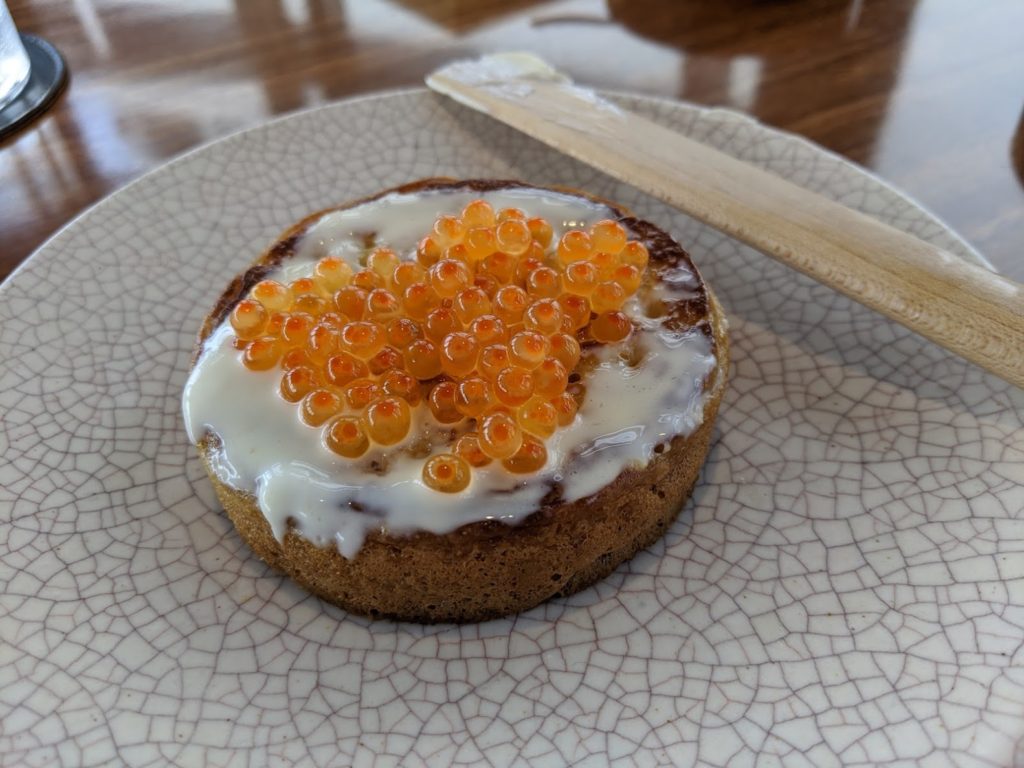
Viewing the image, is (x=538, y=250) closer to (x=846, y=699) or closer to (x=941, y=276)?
(x=941, y=276)

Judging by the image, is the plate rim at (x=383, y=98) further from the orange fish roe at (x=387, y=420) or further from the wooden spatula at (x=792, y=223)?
the orange fish roe at (x=387, y=420)

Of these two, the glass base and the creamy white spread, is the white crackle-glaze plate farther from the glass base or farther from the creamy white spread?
the glass base

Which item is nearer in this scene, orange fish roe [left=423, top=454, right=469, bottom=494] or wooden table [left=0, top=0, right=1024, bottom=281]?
orange fish roe [left=423, top=454, right=469, bottom=494]

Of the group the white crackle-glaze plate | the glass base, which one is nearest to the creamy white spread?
the white crackle-glaze plate

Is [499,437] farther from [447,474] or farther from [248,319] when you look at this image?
[248,319]

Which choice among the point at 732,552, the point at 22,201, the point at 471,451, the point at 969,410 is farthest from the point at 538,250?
the point at 22,201

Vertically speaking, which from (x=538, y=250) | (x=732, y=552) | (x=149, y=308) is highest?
(x=538, y=250)

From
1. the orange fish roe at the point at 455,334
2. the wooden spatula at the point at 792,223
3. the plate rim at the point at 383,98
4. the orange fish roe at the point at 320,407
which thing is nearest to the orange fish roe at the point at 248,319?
the orange fish roe at the point at 455,334
